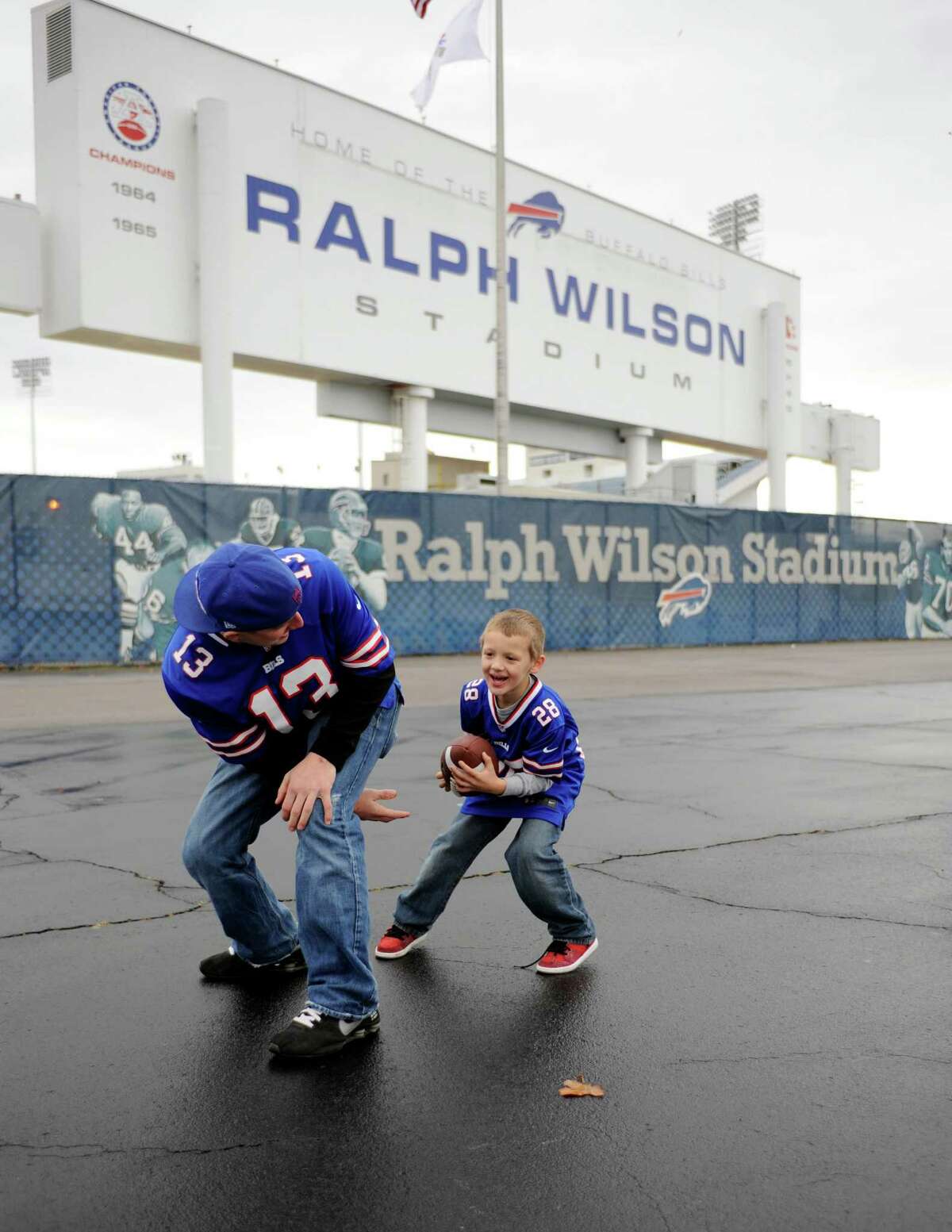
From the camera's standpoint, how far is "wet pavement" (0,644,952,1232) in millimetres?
2373

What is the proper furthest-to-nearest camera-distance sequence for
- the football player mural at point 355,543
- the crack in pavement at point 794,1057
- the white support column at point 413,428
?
the white support column at point 413,428 < the football player mural at point 355,543 < the crack in pavement at point 794,1057

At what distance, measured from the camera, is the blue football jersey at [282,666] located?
3109 mm

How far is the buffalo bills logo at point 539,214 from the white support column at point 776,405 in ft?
45.7

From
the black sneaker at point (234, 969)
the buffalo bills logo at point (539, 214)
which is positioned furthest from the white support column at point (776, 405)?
the black sneaker at point (234, 969)

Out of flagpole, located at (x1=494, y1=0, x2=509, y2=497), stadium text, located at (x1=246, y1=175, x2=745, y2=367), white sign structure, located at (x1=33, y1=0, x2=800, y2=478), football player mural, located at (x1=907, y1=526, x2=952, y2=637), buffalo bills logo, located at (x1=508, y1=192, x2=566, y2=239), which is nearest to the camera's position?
flagpole, located at (x1=494, y1=0, x2=509, y2=497)

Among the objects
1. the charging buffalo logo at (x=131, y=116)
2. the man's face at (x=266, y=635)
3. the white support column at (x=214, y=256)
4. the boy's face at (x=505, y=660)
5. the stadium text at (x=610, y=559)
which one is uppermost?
the charging buffalo logo at (x=131, y=116)

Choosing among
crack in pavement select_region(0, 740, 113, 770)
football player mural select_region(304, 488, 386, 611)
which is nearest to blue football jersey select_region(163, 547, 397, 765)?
crack in pavement select_region(0, 740, 113, 770)

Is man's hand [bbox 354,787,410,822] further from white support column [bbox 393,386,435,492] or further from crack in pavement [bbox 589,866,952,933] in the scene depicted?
white support column [bbox 393,386,435,492]

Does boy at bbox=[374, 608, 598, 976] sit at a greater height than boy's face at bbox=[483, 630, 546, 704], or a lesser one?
lesser

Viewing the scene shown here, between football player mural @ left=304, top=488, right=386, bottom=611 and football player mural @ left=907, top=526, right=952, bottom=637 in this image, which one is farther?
football player mural @ left=907, top=526, right=952, bottom=637

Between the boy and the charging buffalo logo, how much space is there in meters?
28.1

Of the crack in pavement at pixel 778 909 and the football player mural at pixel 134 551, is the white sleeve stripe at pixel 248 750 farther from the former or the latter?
the football player mural at pixel 134 551

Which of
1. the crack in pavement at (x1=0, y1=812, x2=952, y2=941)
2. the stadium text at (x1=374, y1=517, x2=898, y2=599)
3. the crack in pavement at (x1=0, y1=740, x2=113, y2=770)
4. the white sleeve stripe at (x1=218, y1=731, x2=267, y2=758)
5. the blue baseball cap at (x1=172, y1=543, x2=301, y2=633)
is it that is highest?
the stadium text at (x1=374, y1=517, x2=898, y2=599)

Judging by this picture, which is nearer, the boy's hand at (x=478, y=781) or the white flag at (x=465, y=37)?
the boy's hand at (x=478, y=781)
